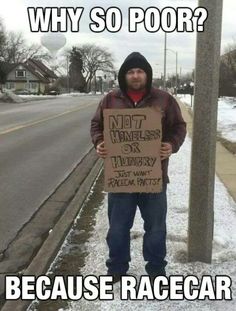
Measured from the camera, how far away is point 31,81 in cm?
11781

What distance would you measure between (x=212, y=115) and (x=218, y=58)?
18.6 inches

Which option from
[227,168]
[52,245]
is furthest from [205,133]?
[227,168]

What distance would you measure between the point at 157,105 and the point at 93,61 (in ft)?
424

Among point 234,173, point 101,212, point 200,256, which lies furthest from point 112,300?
point 234,173

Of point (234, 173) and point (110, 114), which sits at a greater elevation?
point (110, 114)

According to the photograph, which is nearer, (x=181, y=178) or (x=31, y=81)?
(x=181, y=178)

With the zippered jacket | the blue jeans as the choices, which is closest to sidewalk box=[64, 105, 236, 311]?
the blue jeans

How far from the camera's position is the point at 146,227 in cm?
447

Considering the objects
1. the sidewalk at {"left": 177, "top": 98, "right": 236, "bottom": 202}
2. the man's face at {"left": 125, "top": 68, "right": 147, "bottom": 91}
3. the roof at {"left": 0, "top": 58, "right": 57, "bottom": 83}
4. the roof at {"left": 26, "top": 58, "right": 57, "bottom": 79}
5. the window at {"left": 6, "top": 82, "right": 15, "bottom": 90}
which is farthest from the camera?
the roof at {"left": 26, "top": 58, "right": 57, "bottom": 79}

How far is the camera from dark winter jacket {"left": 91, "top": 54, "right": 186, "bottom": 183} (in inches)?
166

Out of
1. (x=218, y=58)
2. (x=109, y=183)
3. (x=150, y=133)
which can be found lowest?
(x=109, y=183)

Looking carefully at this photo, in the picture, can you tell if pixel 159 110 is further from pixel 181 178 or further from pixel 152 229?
pixel 181 178

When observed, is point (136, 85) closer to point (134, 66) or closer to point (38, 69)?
point (134, 66)

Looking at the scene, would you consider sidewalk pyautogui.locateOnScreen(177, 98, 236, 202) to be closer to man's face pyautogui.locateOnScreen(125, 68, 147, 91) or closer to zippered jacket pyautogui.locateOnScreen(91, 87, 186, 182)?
zippered jacket pyautogui.locateOnScreen(91, 87, 186, 182)
